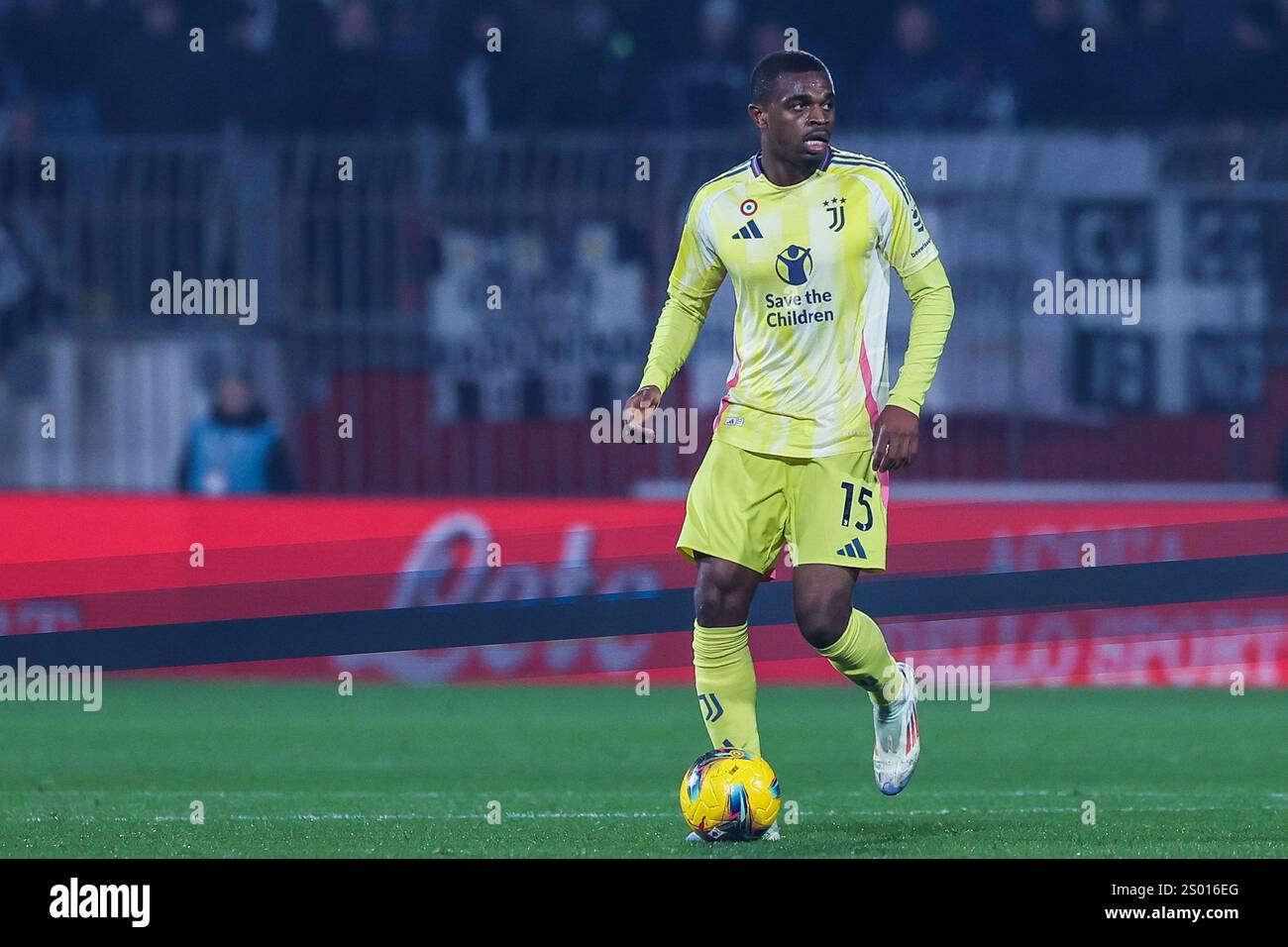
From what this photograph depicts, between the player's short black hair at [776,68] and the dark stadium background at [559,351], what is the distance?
3.35 m

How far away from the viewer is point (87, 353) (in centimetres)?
1297

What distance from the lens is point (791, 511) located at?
247 inches

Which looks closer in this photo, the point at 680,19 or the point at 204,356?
the point at 204,356

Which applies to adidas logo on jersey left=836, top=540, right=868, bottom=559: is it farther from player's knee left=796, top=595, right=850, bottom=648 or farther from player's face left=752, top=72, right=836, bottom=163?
player's face left=752, top=72, right=836, bottom=163

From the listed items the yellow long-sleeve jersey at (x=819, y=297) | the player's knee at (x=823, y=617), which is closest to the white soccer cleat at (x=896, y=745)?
the player's knee at (x=823, y=617)

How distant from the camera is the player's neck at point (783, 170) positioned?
6215mm

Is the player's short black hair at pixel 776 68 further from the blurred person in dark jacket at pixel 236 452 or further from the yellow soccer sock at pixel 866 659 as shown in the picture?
the blurred person in dark jacket at pixel 236 452

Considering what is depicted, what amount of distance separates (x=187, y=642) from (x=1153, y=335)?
18.0 feet

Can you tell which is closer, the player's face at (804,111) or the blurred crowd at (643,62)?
the player's face at (804,111)

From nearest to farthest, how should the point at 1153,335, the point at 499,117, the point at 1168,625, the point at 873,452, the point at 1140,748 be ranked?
the point at 873,452, the point at 1140,748, the point at 1168,625, the point at 1153,335, the point at 499,117

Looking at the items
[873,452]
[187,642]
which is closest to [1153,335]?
[187,642]

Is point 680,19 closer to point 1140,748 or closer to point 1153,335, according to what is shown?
point 1153,335

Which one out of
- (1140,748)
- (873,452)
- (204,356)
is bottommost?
(1140,748)

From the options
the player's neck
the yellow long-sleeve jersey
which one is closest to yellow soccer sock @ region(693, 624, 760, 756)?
the yellow long-sleeve jersey
